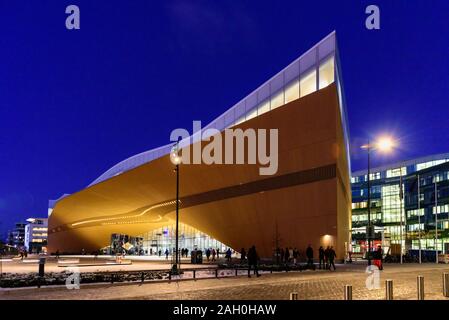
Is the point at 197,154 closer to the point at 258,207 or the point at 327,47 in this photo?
the point at 258,207

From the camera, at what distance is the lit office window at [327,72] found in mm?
39688

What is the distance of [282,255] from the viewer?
37281mm

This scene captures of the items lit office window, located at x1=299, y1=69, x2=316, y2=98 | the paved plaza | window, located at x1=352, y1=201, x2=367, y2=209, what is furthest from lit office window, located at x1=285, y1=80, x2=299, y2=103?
window, located at x1=352, y1=201, x2=367, y2=209

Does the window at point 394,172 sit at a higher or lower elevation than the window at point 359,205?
higher

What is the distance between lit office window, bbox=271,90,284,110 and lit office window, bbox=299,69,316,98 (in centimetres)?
248

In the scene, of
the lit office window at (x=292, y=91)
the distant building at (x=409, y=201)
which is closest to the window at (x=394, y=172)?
the distant building at (x=409, y=201)

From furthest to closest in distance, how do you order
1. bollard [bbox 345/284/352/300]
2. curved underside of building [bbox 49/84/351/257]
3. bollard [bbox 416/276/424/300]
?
curved underside of building [bbox 49/84/351/257]
bollard [bbox 416/276/424/300]
bollard [bbox 345/284/352/300]

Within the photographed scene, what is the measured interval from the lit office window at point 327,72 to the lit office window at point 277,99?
15.4ft

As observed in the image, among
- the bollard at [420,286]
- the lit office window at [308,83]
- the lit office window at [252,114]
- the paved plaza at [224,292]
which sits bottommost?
the paved plaza at [224,292]

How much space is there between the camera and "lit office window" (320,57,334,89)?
130 feet

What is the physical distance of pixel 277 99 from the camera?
44.7m

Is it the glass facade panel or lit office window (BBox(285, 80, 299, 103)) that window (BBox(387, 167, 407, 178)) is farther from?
the glass facade panel

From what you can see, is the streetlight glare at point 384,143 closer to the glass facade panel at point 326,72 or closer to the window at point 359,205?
the glass facade panel at point 326,72
